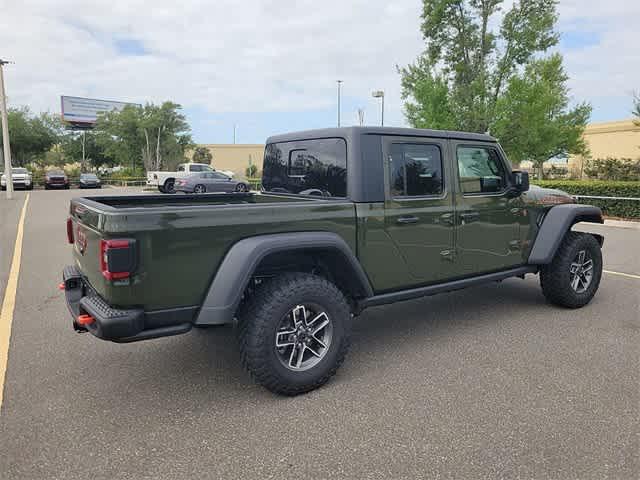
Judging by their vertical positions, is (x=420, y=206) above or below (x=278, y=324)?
above

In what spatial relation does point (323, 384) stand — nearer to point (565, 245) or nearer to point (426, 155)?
point (426, 155)

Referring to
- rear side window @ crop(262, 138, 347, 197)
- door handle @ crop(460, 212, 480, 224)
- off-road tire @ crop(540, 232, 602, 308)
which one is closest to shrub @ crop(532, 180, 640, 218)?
off-road tire @ crop(540, 232, 602, 308)

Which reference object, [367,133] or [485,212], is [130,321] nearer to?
[367,133]

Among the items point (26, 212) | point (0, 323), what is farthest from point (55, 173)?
point (0, 323)

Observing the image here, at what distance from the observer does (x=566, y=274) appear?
5.13 metres

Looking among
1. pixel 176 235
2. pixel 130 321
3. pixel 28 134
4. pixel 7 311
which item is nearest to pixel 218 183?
pixel 7 311

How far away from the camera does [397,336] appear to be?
4531 mm

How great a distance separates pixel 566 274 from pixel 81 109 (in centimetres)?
7128

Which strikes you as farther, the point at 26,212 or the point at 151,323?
the point at 26,212

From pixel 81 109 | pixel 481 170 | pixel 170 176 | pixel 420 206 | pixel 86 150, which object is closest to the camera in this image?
pixel 420 206

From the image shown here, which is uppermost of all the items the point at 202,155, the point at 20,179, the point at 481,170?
the point at 202,155

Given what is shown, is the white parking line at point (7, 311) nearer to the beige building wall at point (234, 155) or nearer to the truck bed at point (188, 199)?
the truck bed at point (188, 199)

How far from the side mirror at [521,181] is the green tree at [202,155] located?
2609 inches

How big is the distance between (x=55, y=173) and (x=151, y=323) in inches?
1495
